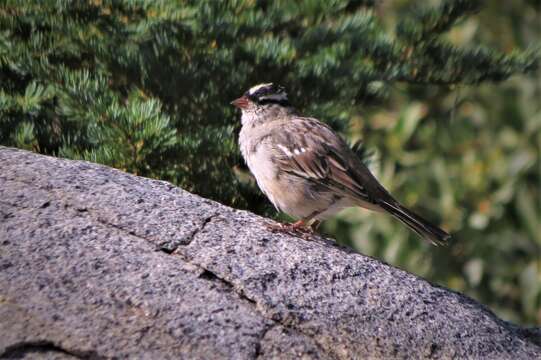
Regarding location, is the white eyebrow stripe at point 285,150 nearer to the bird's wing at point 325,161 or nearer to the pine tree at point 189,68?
the bird's wing at point 325,161

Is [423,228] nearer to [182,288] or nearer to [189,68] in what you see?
[189,68]

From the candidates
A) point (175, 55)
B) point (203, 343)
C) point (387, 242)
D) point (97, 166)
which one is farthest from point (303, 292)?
point (387, 242)

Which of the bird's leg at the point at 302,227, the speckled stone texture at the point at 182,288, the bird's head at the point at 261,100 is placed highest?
the speckled stone texture at the point at 182,288

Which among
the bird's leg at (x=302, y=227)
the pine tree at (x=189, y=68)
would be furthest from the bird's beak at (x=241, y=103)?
the bird's leg at (x=302, y=227)

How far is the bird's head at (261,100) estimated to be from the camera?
580 cm

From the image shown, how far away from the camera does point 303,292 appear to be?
421 centimetres

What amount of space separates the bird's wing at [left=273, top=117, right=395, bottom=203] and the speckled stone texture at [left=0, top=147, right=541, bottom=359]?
852mm

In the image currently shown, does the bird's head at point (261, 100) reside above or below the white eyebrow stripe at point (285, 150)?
above

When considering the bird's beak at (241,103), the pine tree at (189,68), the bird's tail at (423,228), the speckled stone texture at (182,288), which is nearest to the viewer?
the speckled stone texture at (182,288)

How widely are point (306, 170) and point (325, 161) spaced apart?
0.40 ft

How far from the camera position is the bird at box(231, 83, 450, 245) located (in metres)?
5.65

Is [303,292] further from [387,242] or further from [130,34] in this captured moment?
[387,242]

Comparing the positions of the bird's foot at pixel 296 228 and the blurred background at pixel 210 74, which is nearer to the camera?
the bird's foot at pixel 296 228

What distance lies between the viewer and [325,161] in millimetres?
5812
